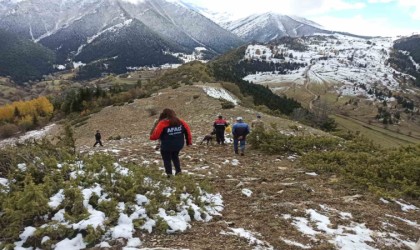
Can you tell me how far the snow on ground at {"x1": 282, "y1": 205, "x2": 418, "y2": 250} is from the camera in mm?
8500

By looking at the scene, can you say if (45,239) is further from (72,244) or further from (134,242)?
(134,242)

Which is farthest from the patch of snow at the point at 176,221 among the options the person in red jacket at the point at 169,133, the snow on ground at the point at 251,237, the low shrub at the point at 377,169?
the low shrub at the point at 377,169

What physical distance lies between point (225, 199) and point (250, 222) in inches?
82.5

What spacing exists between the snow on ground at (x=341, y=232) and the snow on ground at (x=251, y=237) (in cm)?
60

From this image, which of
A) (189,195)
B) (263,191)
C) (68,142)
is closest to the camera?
(189,195)

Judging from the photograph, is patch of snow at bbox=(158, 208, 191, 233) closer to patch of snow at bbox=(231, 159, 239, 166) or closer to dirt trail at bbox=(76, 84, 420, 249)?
dirt trail at bbox=(76, 84, 420, 249)

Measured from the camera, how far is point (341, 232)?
9062 mm

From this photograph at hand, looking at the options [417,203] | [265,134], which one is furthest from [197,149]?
[417,203]

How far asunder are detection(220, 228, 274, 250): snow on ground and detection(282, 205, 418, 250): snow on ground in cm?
60

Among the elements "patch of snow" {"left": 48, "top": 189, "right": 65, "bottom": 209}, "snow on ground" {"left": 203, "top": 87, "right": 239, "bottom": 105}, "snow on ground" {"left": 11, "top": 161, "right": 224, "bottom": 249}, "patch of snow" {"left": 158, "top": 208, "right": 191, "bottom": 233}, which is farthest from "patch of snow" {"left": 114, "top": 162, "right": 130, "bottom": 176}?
"snow on ground" {"left": 203, "top": 87, "right": 239, "bottom": 105}

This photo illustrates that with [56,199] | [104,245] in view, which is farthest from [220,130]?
[104,245]

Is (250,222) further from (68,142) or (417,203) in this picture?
(68,142)

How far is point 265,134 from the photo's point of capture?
69.5 feet

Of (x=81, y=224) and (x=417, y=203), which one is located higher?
(x=81, y=224)
